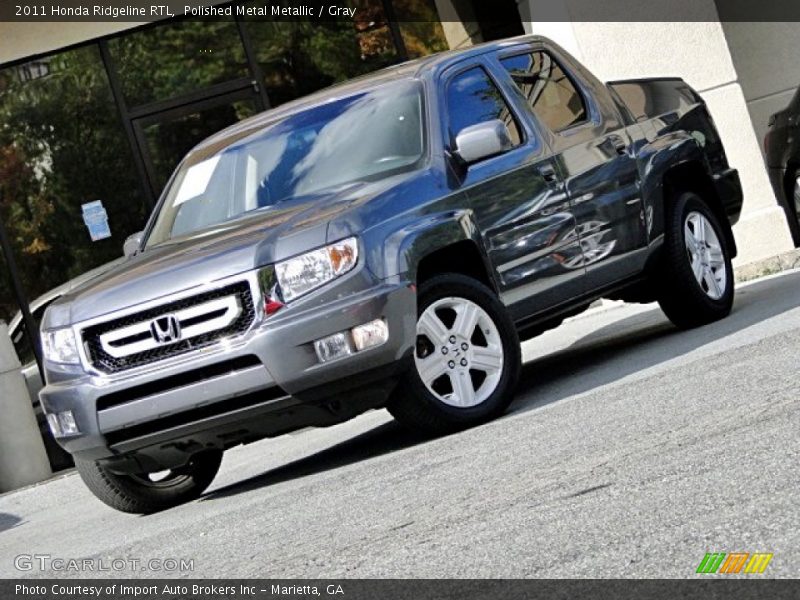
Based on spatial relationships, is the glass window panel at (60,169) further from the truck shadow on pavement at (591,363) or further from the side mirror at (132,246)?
the side mirror at (132,246)

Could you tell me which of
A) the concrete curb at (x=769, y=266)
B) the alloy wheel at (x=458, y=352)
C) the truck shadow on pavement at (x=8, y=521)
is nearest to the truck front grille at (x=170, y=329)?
the alloy wheel at (x=458, y=352)

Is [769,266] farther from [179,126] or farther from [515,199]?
[179,126]

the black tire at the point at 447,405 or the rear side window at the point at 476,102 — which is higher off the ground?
the rear side window at the point at 476,102

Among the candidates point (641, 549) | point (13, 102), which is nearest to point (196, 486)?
point (641, 549)

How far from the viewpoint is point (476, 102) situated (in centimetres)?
956

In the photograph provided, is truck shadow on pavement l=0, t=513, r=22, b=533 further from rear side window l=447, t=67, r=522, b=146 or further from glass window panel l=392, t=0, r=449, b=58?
glass window panel l=392, t=0, r=449, b=58

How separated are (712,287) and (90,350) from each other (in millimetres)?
4120

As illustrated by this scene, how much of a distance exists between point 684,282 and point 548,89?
4.42ft

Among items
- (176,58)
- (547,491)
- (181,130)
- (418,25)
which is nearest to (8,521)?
(547,491)

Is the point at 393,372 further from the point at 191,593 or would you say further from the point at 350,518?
the point at 191,593

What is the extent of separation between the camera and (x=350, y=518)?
673 cm

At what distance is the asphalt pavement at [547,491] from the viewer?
530 cm

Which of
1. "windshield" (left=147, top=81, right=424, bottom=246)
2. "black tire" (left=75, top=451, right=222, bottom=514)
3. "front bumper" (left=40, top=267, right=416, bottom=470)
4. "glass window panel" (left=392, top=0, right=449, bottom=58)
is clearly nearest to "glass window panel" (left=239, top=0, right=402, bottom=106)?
"glass window panel" (left=392, top=0, right=449, bottom=58)

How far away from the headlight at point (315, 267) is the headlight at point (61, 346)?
3.54 ft
